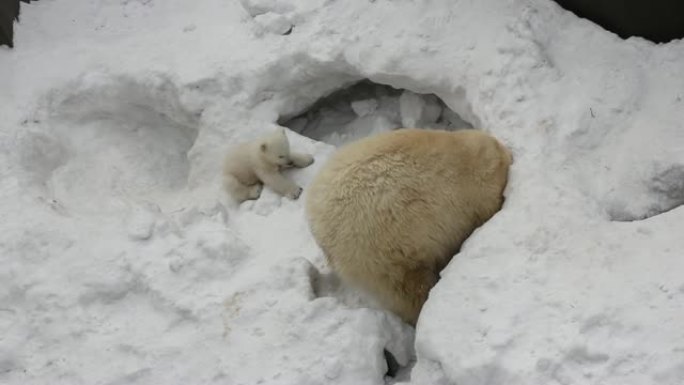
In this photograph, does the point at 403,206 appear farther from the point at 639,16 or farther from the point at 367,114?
the point at 639,16

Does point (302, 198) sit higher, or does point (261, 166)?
point (261, 166)

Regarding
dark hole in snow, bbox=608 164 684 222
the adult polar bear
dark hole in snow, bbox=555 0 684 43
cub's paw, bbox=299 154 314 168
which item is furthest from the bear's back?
dark hole in snow, bbox=555 0 684 43

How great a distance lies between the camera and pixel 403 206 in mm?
3709

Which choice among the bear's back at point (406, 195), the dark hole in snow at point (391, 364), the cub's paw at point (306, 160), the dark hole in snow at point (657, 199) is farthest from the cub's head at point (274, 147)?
the dark hole in snow at point (657, 199)

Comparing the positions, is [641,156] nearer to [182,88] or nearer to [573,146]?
[573,146]

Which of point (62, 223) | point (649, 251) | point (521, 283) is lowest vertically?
point (62, 223)

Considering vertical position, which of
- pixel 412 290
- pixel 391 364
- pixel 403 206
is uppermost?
pixel 403 206

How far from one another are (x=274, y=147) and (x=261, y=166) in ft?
0.45

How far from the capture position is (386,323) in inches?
146

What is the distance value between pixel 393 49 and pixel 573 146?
127 cm

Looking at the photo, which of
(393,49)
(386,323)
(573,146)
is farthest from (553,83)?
(386,323)

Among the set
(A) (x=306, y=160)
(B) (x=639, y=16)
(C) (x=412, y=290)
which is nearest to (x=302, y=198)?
(A) (x=306, y=160)

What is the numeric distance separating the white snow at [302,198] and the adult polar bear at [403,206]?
0.16 metres

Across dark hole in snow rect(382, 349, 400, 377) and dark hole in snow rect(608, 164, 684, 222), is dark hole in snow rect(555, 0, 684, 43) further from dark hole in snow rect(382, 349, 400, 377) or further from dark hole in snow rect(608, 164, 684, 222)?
dark hole in snow rect(382, 349, 400, 377)
